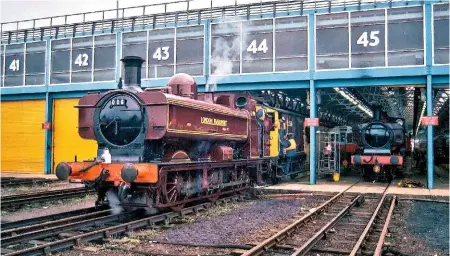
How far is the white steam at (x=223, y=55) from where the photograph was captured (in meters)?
17.2

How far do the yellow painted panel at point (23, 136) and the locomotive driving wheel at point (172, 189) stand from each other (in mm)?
15362

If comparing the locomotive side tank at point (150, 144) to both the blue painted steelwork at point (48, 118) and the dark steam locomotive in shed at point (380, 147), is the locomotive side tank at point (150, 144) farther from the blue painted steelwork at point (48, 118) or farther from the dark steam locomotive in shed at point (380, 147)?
the blue painted steelwork at point (48, 118)

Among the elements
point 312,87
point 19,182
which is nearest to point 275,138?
point 312,87

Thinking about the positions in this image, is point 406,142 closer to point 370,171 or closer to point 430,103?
point 370,171

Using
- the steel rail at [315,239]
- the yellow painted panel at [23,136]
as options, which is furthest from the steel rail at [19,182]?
the steel rail at [315,239]

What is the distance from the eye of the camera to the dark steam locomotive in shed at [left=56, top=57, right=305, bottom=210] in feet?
27.3

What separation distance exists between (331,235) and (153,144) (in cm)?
401

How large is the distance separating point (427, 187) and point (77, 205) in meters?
11.6

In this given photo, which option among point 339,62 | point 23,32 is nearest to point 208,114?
point 339,62

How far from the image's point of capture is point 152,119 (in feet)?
27.7

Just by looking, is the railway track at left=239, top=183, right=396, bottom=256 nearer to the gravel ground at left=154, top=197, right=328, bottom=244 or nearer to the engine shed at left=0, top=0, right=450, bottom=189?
the gravel ground at left=154, top=197, right=328, bottom=244

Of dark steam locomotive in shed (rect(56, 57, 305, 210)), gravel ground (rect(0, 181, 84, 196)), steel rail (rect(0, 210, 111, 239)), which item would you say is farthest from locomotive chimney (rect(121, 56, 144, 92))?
gravel ground (rect(0, 181, 84, 196))

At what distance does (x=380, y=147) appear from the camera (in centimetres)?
1728

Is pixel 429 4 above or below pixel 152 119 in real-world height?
above
